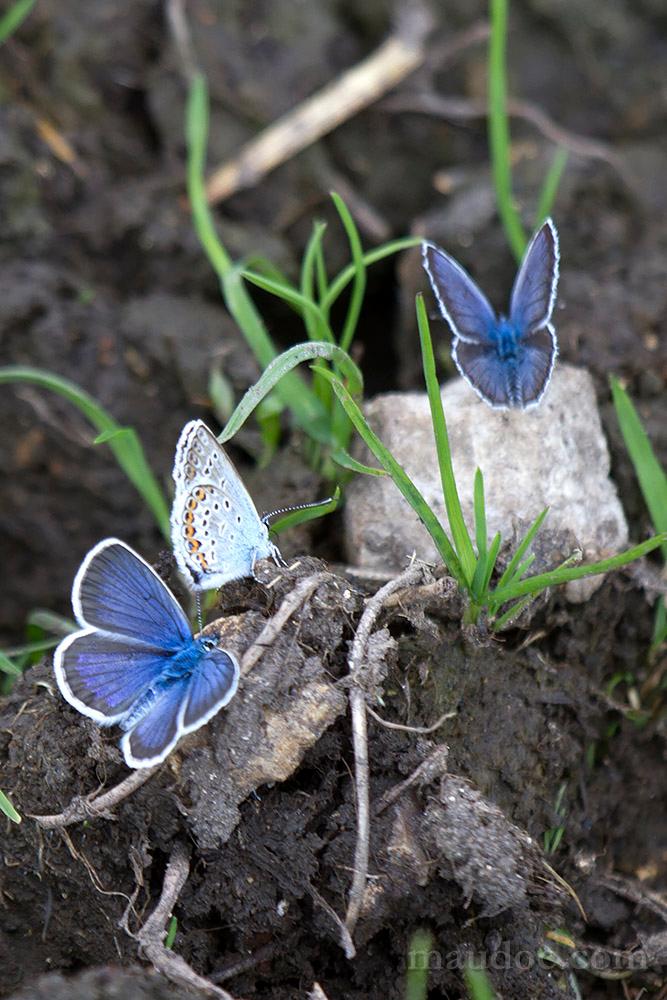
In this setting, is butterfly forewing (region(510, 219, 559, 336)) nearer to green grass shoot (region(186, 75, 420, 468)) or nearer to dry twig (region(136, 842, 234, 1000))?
green grass shoot (region(186, 75, 420, 468))

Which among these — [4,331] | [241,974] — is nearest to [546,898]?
[241,974]

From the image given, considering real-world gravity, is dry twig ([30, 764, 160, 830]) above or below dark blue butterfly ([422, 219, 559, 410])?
below

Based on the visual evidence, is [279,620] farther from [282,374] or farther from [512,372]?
[512,372]

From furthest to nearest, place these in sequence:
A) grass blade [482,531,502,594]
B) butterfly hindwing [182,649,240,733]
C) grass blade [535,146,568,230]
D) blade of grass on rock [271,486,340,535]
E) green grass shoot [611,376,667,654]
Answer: grass blade [535,146,568,230]
green grass shoot [611,376,667,654]
blade of grass on rock [271,486,340,535]
grass blade [482,531,502,594]
butterfly hindwing [182,649,240,733]

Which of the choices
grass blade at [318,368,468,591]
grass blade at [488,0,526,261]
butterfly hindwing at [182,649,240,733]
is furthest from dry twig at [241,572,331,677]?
grass blade at [488,0,526,261]

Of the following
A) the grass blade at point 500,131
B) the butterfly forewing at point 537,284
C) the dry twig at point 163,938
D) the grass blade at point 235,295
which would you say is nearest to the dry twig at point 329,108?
the grass blade at point 235,295

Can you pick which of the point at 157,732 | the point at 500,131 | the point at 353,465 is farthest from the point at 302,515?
the point at 500,131

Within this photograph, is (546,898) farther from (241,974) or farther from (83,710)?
(83,710)
